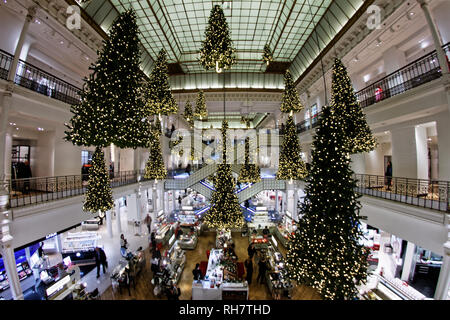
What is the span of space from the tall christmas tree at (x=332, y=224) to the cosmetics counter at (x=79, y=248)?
10.8 metres

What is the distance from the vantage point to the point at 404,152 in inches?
363

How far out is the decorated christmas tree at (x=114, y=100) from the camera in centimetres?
589

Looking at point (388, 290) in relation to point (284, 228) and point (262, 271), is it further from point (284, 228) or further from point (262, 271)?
point (284, 228)

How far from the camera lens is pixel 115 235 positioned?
1432 centimetres

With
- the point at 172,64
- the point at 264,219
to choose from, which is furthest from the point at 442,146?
the point at 172,64

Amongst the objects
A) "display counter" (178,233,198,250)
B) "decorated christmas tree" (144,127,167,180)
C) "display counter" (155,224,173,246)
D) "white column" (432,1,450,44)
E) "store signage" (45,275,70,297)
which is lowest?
"display counter" (178,233,198,250)

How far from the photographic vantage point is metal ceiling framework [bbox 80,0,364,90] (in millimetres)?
11070

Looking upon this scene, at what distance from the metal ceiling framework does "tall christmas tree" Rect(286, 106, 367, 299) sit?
6.47 m

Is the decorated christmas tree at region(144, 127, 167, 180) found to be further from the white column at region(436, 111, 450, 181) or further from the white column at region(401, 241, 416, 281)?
the white column at region(401, 241, 416, 281)

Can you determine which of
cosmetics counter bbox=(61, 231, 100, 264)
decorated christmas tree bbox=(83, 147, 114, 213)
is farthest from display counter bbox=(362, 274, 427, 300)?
cosmetics counter bbox=(61, 231, 100, 264)

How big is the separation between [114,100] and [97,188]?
3.19 metres
